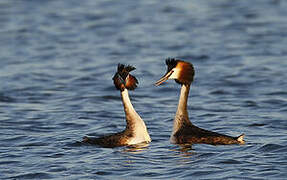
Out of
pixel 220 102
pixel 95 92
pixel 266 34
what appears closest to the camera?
pixel 220 102

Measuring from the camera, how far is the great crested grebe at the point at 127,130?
12617mm

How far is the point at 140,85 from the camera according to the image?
1977 cm

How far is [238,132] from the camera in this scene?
1423 centimetres

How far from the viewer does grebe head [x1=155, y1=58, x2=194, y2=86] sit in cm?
1313

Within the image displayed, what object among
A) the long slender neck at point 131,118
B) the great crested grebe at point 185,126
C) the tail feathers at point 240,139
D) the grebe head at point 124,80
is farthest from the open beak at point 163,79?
the tail feathers at point 240,139

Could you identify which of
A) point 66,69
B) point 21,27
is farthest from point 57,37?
point 66,69

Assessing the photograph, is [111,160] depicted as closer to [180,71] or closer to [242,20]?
[180,71]

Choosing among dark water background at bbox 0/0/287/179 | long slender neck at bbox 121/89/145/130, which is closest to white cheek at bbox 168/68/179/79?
long slender neck at bbox 121/89/145/130

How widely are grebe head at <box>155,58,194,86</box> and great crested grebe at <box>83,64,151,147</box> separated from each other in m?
0.67

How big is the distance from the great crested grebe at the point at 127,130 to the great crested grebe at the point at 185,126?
528 millimetres

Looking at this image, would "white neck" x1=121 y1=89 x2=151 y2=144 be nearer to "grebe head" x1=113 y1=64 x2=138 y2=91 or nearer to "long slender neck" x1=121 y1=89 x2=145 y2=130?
"long slender neck" x1=121 y1=89 x2=145 y2=130

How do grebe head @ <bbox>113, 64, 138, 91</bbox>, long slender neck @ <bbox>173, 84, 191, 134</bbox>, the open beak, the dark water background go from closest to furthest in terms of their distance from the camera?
the dark water background → grebe head @ <bbox>113, 64, 138, 91</bbox> → the open beak → long slender neck @ <bbox>173, 84, 191, 134</bbox>

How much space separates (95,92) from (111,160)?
7.28 meters

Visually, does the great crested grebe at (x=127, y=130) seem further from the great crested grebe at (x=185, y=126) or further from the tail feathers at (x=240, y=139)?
the tail feathers at (x=240, y=139)
